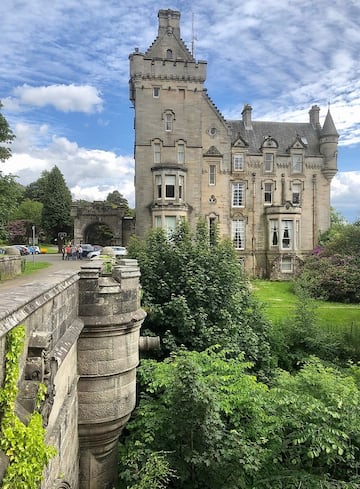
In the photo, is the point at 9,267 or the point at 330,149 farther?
the point at 330,149

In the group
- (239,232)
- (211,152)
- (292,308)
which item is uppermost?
(211,152)

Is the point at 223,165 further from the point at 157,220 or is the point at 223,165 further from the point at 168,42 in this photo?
the point at 168,42

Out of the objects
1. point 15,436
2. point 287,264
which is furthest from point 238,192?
point 15,436

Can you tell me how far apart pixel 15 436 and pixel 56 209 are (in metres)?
63.1

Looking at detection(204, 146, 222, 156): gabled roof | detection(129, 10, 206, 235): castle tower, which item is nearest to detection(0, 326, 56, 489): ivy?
detection(129, 10, 206, 235): castle tower

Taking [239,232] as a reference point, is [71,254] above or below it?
below

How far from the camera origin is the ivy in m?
3.38

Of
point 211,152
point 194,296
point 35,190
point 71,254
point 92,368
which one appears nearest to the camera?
point 92,368

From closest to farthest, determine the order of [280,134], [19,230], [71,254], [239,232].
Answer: [71,254] < [239,232] < [280,134] < [19,230]

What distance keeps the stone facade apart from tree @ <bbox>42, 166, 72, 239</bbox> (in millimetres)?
30891

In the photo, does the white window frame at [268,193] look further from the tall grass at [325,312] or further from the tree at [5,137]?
the tree at [5,137]

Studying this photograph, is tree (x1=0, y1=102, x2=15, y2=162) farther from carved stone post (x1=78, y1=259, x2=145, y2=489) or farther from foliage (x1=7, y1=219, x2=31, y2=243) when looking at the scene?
foliage (x1=7, y1=219, x2=31, y2=243)

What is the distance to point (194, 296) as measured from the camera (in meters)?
13.9

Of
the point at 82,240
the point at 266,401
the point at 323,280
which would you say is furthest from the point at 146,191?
the point at 266,401
